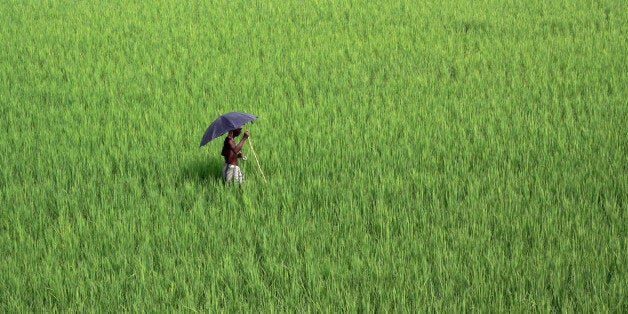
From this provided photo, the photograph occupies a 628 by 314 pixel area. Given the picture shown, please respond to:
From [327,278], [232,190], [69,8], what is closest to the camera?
[327,278]

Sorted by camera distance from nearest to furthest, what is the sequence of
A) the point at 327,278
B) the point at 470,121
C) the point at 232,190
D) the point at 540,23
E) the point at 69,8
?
1. the point at 327,278
2. the point at 232,190
3. the point at 470,121
4. the point at 540,23
5. the point at 69,8

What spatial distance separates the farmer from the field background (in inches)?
3.2

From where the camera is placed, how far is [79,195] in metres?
3.99

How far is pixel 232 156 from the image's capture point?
12.8ft

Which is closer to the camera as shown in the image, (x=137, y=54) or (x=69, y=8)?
(x=137, y=54)

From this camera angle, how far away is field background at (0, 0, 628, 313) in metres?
3.00

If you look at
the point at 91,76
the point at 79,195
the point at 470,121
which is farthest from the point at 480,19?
the point at 79,195

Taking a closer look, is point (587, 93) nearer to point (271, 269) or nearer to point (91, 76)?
point (271, 269)

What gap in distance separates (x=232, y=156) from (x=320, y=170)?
0.62 m

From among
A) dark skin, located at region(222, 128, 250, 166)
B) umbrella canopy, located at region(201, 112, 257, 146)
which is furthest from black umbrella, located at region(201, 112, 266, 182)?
dark skin, located at region(222, 128, 250, 166)

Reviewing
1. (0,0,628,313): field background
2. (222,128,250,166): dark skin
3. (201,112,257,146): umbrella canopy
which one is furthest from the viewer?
(222,128,250,166): dark skin

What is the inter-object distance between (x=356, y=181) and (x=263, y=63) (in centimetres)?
303

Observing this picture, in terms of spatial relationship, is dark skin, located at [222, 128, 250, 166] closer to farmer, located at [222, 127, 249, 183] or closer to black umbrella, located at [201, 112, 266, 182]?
farmer, located at [222, 127, 249, 183]

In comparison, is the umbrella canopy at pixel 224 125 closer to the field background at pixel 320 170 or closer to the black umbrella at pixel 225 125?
the black umbrella at pixel 225 125
